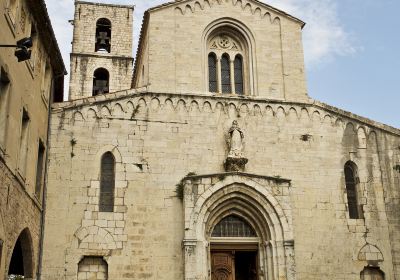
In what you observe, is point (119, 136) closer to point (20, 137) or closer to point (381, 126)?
point (20, 137)

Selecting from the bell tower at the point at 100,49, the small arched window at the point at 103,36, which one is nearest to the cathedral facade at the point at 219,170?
the bell tower at the point at 100,49

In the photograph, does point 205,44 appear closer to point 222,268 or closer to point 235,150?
point 235,150

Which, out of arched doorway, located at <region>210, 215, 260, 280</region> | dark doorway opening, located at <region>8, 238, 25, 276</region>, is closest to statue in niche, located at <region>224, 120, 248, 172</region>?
arched doorway, located at <region>210, 215, 260, 280</region>

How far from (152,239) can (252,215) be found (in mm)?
3311

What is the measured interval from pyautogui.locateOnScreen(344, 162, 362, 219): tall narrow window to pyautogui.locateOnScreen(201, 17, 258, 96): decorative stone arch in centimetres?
408

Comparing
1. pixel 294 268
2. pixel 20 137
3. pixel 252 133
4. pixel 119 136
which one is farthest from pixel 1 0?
pixel 294 268

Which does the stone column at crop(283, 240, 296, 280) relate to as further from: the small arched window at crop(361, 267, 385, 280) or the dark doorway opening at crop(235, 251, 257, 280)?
the small arched window at crop(361, 267, 385, 280)

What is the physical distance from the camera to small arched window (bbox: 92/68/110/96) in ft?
97.0

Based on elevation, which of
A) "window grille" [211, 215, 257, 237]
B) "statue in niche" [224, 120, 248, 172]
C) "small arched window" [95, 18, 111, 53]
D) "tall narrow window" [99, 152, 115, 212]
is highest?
"small arched window" [95, 18, 111, 53]

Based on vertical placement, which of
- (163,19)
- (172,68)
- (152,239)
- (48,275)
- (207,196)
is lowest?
(48,275)

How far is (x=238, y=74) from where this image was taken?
19.6 m

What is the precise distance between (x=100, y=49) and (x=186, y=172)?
596 inches

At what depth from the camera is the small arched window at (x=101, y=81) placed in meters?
29.6

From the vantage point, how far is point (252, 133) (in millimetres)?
18078
